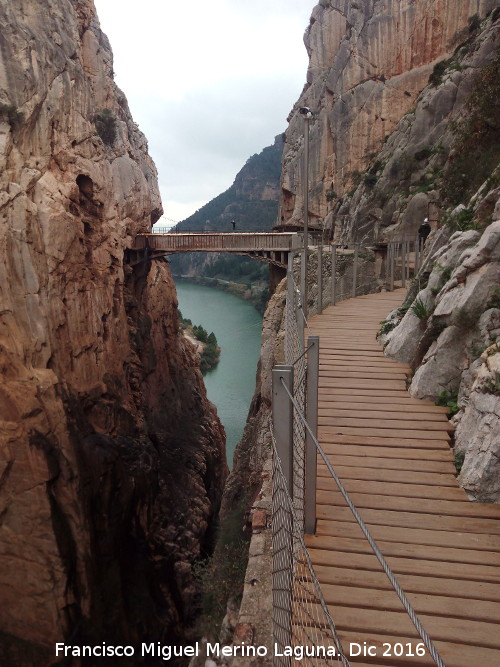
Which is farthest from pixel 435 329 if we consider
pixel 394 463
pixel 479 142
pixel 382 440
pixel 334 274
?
pixel 479 142

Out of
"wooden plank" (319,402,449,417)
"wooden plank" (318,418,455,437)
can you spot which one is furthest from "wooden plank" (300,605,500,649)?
"wooden plank" (319,402,449,417)

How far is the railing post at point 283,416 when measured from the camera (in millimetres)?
2742

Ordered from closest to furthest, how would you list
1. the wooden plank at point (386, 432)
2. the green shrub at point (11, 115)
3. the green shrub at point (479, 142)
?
the wooden plank at point (386, 432) < the green shrub at point (479, 142) < the green shrub at point (11, 115)

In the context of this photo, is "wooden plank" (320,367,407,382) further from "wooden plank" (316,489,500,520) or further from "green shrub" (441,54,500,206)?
"green shrub" (441,54,500,206)

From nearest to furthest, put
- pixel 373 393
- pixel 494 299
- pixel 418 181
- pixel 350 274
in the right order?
pixel 494 299 → pixel 373 393 → pixel 350 274 → pixel 418 181

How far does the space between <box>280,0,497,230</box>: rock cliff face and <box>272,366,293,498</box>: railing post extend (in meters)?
24.3

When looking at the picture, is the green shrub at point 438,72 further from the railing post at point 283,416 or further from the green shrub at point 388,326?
the railing post at point 283,416

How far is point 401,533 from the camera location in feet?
11.6

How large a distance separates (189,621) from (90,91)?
55.6 feet

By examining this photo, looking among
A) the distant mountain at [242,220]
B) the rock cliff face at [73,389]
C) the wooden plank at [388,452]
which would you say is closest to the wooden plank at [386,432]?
the wooden plank at [388,452]

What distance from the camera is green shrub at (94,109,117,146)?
54.1 feet

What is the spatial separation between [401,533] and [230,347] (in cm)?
4532

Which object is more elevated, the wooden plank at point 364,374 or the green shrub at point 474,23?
the green shrub at point 474,23

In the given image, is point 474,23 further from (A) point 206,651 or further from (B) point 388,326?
(A) point 206,651
